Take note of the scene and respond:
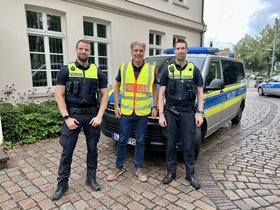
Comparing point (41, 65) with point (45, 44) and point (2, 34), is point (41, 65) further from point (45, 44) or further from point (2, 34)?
point (2, 34)

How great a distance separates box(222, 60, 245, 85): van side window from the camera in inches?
206

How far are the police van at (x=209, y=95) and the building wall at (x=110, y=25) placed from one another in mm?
3367

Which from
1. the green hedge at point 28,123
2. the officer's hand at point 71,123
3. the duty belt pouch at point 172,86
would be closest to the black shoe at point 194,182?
the duty belt pouch at point 172,86

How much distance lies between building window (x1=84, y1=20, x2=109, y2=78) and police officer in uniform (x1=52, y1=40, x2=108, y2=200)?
17.5ft

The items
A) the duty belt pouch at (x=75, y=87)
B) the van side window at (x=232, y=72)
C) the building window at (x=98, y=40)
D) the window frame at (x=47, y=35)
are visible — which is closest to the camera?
the duty belt pouch at (x=75, y=87)

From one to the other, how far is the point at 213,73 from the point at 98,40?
16.2 feet

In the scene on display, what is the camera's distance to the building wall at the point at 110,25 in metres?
5.90

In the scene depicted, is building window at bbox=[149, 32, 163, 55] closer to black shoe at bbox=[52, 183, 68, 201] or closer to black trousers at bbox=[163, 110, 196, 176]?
black trousers at bbox=[163, 110, 196, 176]

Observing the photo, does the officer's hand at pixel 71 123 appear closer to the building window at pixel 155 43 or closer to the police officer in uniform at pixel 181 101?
the police officer in uniform at pixel 181 101

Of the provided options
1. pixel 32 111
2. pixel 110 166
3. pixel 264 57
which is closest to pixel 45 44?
pixel 32 111

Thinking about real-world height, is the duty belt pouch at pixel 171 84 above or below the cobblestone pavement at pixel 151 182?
above

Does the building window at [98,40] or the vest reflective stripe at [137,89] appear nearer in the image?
the vest reflective stripe at [137,89]

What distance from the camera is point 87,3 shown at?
24.1ft

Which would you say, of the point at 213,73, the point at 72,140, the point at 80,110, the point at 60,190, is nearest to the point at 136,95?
the point at 80,110
